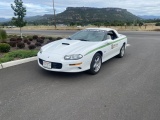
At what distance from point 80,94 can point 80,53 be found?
1317 millimetres

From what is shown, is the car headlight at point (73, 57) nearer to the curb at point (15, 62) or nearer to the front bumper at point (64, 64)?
the front bumper at point (64, 64)

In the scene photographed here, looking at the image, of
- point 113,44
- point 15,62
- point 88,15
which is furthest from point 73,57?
point 88,15

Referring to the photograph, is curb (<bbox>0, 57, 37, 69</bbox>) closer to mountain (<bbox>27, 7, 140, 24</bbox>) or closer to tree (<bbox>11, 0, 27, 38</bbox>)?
tree (<bbox>11, 0, 27, 38</bbox>)

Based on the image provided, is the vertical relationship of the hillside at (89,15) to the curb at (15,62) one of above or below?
above

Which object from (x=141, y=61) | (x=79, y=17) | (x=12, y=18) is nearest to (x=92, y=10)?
(x=79, y=17)

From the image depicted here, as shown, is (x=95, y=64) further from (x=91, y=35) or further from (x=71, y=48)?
(x=91, y=35)

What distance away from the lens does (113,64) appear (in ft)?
22.8

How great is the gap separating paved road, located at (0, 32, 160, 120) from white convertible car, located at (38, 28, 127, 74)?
355 millimetres

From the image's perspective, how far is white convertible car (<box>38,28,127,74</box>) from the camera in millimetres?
5043

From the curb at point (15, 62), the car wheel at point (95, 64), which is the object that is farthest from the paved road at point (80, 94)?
the curb at point (15, 62)

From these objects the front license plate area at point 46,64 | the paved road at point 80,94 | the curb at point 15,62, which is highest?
the front license plate area at point 46,64

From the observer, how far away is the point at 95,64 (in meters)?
5.66

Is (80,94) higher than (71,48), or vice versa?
(71,48)

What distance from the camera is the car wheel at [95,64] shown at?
5.50 meters
